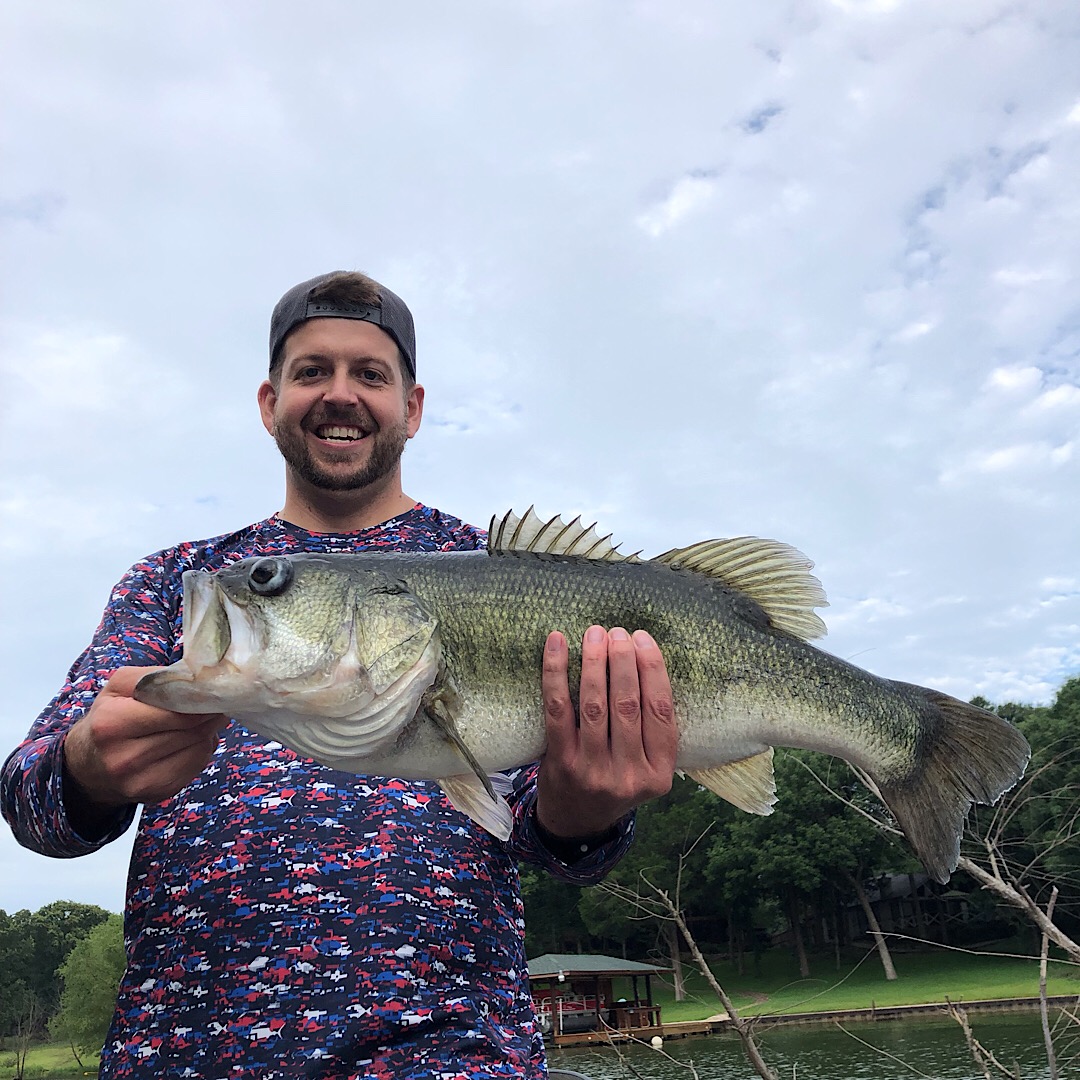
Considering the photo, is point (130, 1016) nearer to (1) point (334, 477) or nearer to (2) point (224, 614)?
(2) point (224, 614)

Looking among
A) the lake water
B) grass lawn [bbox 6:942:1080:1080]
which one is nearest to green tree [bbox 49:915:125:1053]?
grass lawn [bbox 6:942:1080:1080]

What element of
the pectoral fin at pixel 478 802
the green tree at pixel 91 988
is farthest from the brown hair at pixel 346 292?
the green tree at pixel 91 988

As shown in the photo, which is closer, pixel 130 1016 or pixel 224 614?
pixel 224 614

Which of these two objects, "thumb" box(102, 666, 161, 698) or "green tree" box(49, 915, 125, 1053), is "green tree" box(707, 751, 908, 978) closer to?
"green tree" box(49, 915, 125, 1053)

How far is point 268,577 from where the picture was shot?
254 cm

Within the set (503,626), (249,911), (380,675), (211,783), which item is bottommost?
(249,911)

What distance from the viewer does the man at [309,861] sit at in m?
2.38

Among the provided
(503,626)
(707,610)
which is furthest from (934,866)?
(503,626)

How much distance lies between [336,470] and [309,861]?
1.51 metres

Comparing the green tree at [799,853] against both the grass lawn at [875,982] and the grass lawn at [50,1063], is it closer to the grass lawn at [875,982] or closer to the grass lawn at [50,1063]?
→ the grass lawn at [875,982]

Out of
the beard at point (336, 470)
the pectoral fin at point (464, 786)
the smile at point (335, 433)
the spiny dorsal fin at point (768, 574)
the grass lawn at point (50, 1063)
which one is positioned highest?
the smile at point (335, 433)

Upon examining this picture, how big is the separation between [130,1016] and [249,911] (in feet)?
1.54

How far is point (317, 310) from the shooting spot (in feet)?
11.9

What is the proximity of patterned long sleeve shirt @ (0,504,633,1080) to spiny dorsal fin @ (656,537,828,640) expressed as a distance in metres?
1.14
